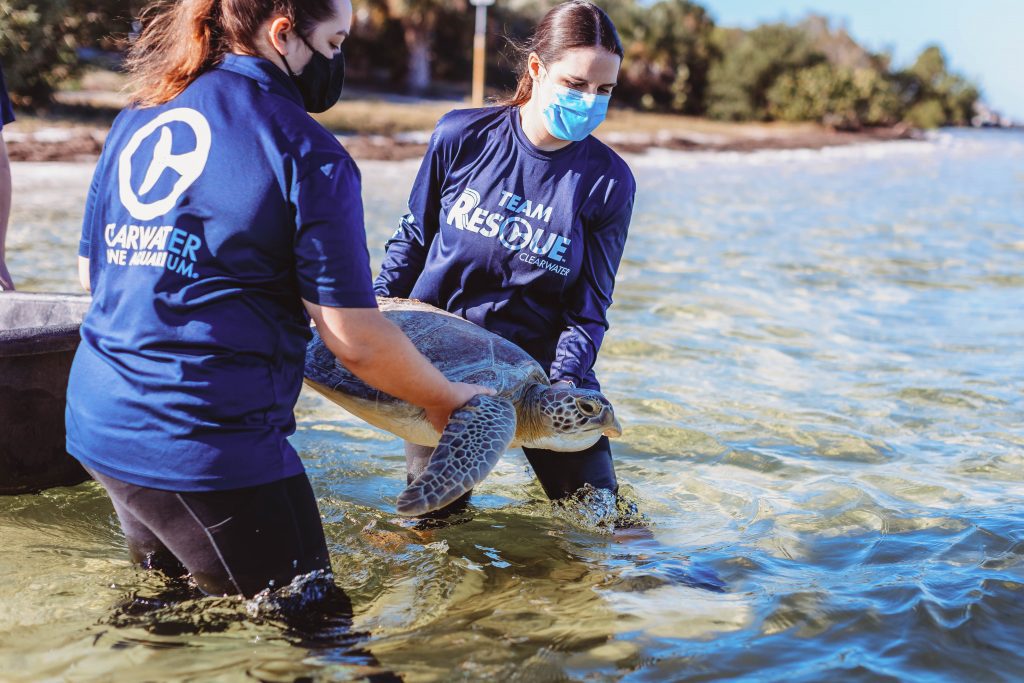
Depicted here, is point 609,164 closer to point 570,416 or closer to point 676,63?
point 570,416

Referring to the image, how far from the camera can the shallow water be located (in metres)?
2.79

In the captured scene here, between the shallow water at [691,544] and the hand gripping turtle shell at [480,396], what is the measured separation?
1.65 ft

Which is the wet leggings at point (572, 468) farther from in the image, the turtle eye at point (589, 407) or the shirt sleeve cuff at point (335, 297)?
the shirt sleeve cuff at point (335, 297)

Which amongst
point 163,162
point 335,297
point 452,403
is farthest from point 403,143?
point 335,297

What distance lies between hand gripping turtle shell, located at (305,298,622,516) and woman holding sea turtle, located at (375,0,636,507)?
126 millimetres

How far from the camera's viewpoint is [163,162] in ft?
6.91

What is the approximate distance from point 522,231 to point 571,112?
0.40 metres

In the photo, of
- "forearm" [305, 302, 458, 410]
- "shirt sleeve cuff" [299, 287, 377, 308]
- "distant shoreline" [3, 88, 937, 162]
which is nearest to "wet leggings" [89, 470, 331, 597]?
"forearm" [305, 302, 458, 410]

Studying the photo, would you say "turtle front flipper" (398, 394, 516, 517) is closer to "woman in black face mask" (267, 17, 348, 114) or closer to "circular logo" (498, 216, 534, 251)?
"circular logo" (498, 216, 534, 251)

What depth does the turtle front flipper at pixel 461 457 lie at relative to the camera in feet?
8.57

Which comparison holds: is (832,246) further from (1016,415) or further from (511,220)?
(511,220)

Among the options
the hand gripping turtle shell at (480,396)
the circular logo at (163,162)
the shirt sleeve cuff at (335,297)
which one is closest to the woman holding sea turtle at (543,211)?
the hand gripping turtle shell at (480,396)

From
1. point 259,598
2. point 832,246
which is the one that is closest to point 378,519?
point 259,598

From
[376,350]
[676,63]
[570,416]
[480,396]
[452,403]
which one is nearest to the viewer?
[376,350]
